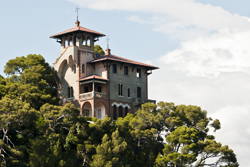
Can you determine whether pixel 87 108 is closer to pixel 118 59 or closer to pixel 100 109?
pixel 100 109

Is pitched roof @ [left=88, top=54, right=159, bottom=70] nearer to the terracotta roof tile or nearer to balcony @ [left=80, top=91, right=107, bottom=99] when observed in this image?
the terracotta roof tile

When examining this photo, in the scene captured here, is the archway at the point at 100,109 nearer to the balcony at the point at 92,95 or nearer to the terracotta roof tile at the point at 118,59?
the balcony at the point at 92,95

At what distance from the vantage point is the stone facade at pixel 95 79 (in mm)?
75938

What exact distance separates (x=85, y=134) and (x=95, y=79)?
529 inches

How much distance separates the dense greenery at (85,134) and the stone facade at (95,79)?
4.01 m

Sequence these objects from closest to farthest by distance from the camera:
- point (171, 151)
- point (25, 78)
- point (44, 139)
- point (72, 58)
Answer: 1. point (44, 139)
2. point (171, 151)
3. point (25, 78)
4. point (72, 58)

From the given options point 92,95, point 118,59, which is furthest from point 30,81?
point 118,59

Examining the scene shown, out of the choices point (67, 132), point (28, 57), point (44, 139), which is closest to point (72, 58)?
point (28, 57)

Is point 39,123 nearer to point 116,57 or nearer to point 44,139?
point 44,139

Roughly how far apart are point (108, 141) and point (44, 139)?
670 cm

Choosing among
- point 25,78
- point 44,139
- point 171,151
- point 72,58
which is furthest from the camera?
point 72,58

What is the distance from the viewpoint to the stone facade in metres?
75.9

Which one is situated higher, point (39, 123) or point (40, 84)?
point (40, 84)

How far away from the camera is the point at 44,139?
6059 centimetres
